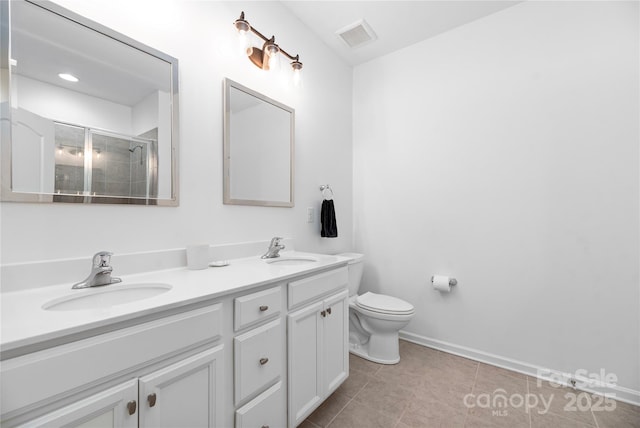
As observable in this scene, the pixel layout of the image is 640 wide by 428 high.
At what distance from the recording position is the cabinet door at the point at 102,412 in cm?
63

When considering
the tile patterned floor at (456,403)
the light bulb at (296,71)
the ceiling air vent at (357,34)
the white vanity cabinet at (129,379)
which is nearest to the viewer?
the white vanity cabinet at (129,379)

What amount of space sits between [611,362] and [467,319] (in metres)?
0.79

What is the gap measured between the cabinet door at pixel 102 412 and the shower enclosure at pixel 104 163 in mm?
737

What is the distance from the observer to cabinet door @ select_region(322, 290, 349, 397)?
1.47 meters

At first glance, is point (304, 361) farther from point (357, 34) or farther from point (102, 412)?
point (357, 34)

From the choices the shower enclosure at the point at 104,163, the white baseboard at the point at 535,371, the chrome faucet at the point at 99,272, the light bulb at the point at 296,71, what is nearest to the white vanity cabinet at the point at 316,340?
the chrome faucet at the point at 99,272

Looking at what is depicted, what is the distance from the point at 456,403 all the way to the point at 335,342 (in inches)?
31.9

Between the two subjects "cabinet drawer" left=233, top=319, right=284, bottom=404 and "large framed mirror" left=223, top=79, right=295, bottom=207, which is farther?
"large framed mirror" left=223, top=79, right=295, bottom=207

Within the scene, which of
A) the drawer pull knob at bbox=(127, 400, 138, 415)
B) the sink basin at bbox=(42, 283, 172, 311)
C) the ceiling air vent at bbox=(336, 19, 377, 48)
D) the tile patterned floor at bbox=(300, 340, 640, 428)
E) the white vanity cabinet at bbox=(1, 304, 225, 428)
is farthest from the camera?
the ceiling air vent at bbox=(336, 19, 377, 48)

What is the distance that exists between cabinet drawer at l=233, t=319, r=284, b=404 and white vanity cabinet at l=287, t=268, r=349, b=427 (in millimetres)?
79

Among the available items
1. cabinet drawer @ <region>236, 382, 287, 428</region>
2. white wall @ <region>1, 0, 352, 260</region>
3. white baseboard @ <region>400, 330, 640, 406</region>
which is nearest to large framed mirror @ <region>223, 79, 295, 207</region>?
white wall @ <region>1, 0, 352, 260</region>

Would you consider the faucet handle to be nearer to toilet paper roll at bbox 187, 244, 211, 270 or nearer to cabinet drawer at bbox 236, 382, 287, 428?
toilet paper roll at bbox 187, 244, 211, 270

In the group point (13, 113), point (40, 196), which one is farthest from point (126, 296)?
point (13, 113)

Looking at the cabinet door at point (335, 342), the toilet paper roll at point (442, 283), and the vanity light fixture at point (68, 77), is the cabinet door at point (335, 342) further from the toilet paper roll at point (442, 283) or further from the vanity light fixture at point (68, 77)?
the vanity light fixture at point (68, 77)
